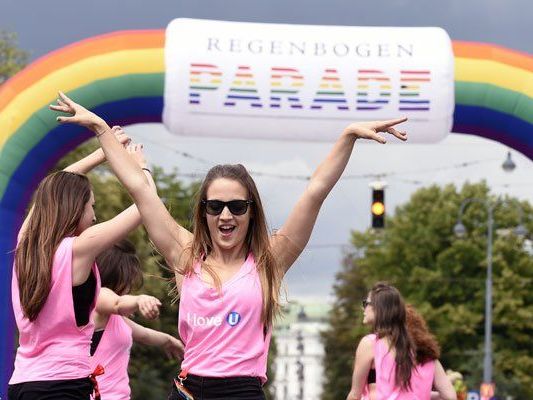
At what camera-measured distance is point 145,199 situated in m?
5.28

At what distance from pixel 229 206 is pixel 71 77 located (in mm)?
7994

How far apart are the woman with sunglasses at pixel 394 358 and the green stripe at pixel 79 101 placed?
A: 5380 millimetres

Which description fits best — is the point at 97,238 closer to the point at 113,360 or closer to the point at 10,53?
the point at 113,360

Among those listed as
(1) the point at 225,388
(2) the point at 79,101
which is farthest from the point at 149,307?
(2) the point at 79,101

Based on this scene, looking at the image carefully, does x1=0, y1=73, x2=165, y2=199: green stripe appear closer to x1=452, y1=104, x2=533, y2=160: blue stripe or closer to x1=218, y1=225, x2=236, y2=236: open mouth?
x1=452, y1=104, x2=533, y2=160: blue stripe

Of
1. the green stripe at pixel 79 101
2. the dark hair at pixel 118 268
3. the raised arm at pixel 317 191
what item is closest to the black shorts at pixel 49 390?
the raised arm at pixel 317 191

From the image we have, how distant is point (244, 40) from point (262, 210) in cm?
760

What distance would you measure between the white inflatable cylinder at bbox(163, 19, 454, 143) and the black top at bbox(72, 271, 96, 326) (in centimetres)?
713

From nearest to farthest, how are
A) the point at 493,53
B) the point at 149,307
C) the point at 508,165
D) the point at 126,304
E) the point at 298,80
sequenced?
the point at 149,307 < the point at 126,304 < the point at 298,80 < the point at 493,53 < the point at 508,165

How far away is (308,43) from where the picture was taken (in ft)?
42.1

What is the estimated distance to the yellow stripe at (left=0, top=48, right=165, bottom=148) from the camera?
12.9 meters

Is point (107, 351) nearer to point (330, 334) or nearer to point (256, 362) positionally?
point (256, 362)

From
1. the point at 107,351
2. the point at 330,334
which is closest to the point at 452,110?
the point at 107,351

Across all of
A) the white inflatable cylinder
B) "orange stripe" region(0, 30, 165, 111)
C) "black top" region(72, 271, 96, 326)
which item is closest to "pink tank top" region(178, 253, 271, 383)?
"black top" region(72, 271, 96, 326)
